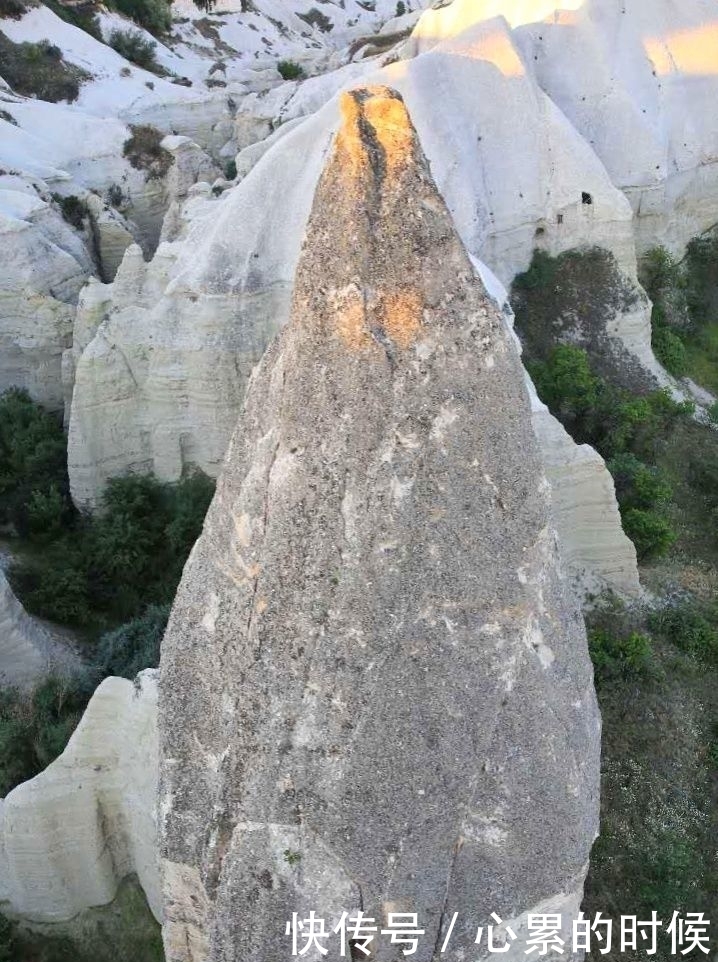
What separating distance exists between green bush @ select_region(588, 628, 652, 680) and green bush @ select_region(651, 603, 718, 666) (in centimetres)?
76

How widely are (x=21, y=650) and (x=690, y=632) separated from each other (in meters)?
9.60

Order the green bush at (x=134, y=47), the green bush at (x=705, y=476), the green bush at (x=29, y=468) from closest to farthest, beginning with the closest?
the green bush at (x=29, y=468)
the green bush at (x=705, y=476)
the green bush at (x=134, y=47)

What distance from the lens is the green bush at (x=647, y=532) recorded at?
1329 cm

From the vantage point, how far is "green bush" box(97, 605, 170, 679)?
10695 mm

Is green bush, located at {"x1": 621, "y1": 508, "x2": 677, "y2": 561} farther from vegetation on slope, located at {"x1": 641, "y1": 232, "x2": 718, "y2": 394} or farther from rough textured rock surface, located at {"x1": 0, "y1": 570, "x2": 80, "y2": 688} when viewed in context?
rough textured rock surface, located at {"x1": 0, "y1": 570, "x2": 80, "y2": 688}

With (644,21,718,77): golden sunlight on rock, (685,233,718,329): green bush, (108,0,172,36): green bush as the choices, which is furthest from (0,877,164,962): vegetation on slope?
(108,0,172,36): green bush

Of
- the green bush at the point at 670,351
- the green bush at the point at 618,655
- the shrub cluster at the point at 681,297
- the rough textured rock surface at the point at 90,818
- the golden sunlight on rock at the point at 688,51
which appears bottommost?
the rough textured rock surface at the point at 90,818

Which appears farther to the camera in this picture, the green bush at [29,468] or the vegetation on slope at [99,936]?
the green bush at [29,468]

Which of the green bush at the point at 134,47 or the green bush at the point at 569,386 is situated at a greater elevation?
the green bush at the point at 134,47

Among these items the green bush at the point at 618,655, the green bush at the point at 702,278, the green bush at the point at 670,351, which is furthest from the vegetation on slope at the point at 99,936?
the green bush at the point at 702,278

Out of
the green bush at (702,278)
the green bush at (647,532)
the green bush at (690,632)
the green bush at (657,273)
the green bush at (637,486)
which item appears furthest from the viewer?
the green bush at (702,278)

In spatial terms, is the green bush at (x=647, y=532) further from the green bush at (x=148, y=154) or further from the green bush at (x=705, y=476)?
the green bush at (x=148, y=154)

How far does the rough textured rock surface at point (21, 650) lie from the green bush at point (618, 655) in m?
7.32

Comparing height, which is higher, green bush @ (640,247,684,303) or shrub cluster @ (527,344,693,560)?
green bush @ (640,247,684,303)
